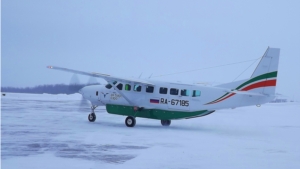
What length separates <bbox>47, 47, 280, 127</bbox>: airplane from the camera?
64.2ft

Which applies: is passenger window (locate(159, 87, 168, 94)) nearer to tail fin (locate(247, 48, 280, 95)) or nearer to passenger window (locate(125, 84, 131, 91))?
passenger window (locate(125, 84, 131, 91))

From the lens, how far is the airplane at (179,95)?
64.2 ft

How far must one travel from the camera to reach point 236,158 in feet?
38.4

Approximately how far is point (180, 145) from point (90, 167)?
16.9 feet

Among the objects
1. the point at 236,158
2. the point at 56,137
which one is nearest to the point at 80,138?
the point at 56,137

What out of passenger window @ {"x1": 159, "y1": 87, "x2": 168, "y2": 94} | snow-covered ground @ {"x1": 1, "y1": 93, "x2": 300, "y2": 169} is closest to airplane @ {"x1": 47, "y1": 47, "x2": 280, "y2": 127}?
passenger window @ {"x1": 159, "y1": 87, "x2": 168, "y2": 94}

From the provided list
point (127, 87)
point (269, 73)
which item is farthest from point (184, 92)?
point (269, 73)

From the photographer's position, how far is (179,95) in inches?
819

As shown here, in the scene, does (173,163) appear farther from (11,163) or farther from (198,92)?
(198,92)

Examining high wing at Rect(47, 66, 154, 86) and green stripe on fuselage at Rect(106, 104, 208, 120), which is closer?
high wing at Rect(47, 66, 154, 86)

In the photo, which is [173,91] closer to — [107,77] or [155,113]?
[155,113]

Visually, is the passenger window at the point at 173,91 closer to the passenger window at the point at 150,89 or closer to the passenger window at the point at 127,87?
the passenger window at the point at 150,89

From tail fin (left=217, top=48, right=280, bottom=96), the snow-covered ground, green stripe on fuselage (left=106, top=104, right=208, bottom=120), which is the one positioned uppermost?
tail fin (left=217, top=48, right=280, bottom=96)

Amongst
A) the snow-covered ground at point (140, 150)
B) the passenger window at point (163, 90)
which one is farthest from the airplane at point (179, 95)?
the snow-covered ground at point (140, 150)
